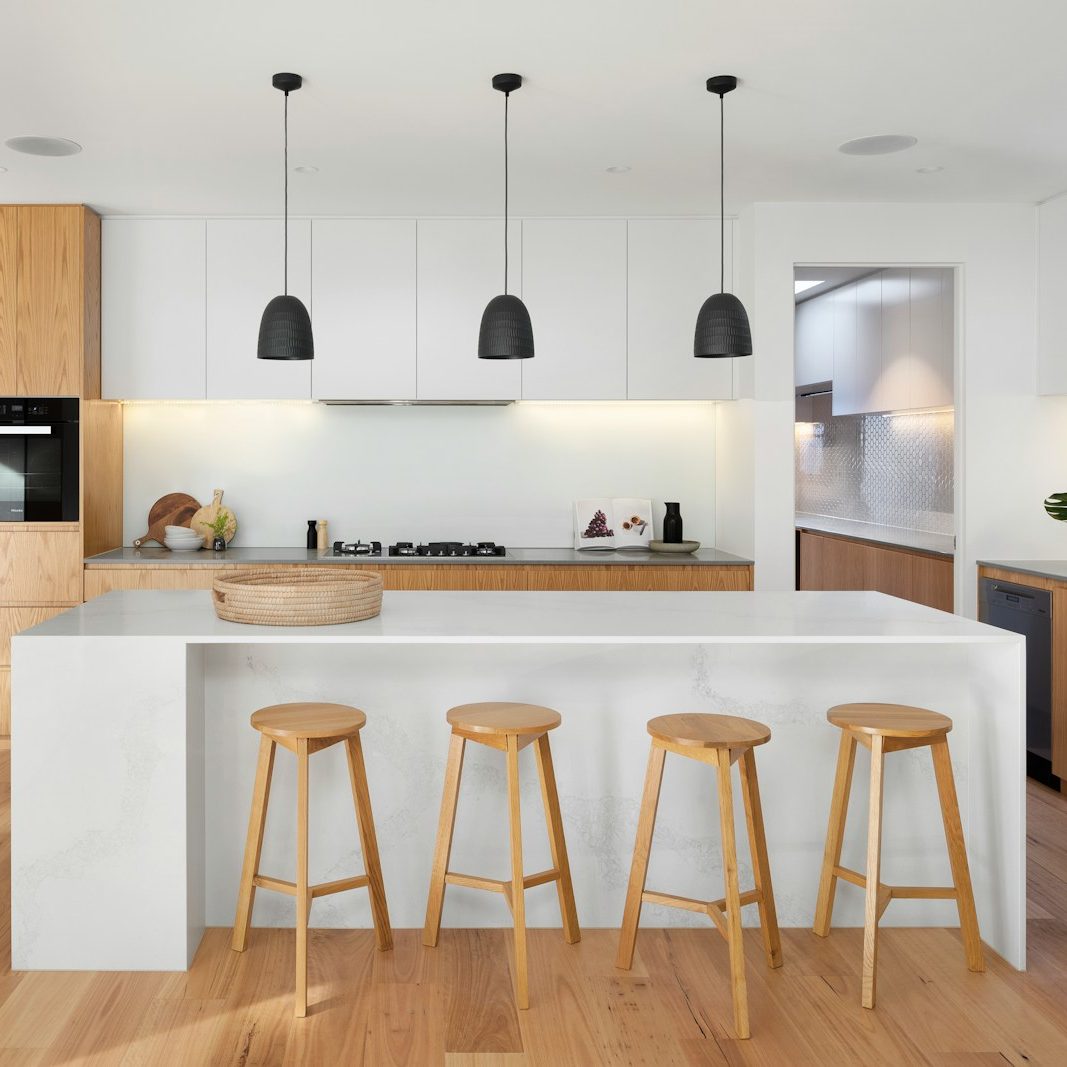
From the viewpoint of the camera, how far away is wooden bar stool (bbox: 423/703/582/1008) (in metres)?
2.53

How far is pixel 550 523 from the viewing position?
17.9ft

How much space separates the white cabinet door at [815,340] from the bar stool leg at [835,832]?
4.22 meters

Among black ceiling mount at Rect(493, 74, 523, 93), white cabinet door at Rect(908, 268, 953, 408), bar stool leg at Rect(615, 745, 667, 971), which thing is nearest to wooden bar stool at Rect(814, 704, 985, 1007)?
bar stool leg at Rect(615, 745, 667, 971)

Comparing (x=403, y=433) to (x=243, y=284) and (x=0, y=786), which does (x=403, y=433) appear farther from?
(x=0, y=786)

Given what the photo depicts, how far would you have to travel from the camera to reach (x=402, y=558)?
15.6ft

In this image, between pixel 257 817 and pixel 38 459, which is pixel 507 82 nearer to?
pixel 257 817

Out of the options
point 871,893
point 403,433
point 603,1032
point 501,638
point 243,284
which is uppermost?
point 243,284

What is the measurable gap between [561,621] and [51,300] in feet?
10.7

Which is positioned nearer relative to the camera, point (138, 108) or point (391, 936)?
point (391, 936)

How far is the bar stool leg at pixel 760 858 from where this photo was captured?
2.64m

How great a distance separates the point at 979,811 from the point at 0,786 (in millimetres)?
3527

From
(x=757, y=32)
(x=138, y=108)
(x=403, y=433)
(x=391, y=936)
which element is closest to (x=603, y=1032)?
(x=391, y=936)

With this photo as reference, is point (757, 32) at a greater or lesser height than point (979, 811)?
greater

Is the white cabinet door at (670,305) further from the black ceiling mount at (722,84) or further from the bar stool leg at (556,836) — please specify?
the bar stool leg at (556,836)
